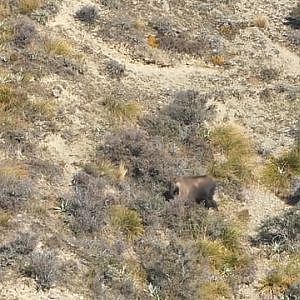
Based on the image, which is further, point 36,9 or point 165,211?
point 36,9

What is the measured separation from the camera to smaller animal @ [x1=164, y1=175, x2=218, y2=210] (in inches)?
597

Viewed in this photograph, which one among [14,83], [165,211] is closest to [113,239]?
[165,211]

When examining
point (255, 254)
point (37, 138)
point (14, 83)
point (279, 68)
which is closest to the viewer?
point (255, 254)

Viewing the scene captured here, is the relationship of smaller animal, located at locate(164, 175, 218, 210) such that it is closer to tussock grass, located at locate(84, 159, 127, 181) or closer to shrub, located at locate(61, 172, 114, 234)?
tussock grass, located at locate(84, 159, 127, 181)

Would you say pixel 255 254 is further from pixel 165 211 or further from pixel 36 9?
pixel 36 9

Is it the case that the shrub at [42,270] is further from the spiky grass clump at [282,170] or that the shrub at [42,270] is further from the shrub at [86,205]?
the spiky grass clump at [282,170]

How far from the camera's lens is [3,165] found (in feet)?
47.6

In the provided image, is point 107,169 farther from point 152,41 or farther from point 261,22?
point 261,22

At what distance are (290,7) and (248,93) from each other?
22.3 ft

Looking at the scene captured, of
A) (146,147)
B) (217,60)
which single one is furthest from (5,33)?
(217,60)

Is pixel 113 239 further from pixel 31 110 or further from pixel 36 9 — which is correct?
pixel 36 9

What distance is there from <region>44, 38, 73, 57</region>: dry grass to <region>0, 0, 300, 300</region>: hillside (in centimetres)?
6

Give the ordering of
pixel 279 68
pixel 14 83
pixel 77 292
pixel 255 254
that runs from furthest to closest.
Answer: pixel 279 68, pixel 14 83, pixel 255 254, pixel 77 292

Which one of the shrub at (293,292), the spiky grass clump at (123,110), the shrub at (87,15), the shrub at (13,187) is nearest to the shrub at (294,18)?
the shrub at (87,15)
